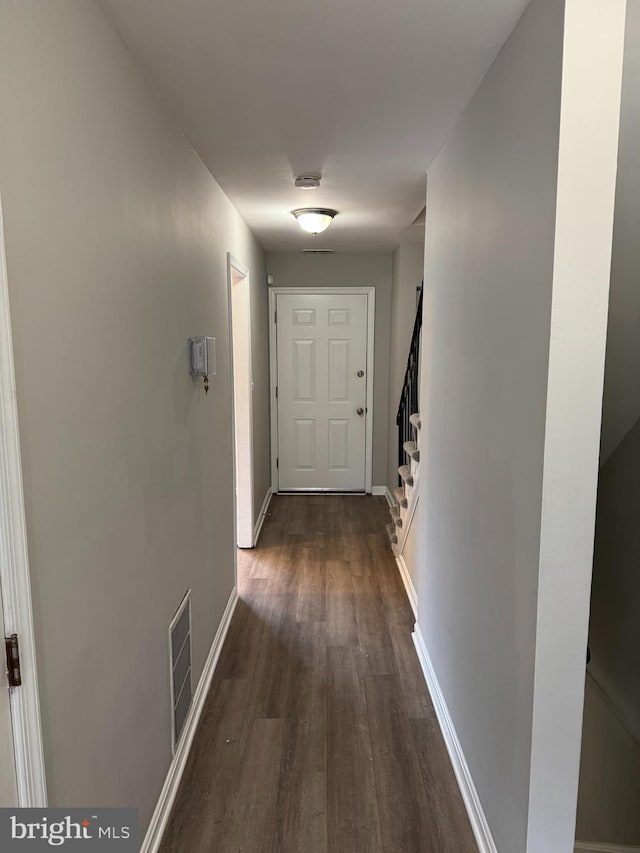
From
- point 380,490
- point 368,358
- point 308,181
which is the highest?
point 308,181

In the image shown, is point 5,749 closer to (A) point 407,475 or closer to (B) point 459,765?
(B) point 459,765

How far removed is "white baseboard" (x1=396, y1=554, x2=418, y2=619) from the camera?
3281 millimetres

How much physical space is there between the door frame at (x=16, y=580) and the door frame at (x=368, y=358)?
4.64m

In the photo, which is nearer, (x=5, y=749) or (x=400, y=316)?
(x=5, y=749)

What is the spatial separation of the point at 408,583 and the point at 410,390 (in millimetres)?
1348

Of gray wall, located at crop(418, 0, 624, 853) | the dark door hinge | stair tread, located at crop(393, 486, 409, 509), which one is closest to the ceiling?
gray wall, located at crop(418, 0, 624, 853)

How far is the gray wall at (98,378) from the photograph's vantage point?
108 cm

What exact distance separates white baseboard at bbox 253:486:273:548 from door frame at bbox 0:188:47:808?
333cm

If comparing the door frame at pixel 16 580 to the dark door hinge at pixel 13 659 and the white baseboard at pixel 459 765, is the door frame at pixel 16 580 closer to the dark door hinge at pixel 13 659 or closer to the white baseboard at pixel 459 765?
the dark door hinge at pixel 13 659

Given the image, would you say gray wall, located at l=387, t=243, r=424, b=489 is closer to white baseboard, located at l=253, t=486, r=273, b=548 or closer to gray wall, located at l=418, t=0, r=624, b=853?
white baseboard, located at l=253, t=486, r=273, b=548

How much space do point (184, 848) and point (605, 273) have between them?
2.02 metres
